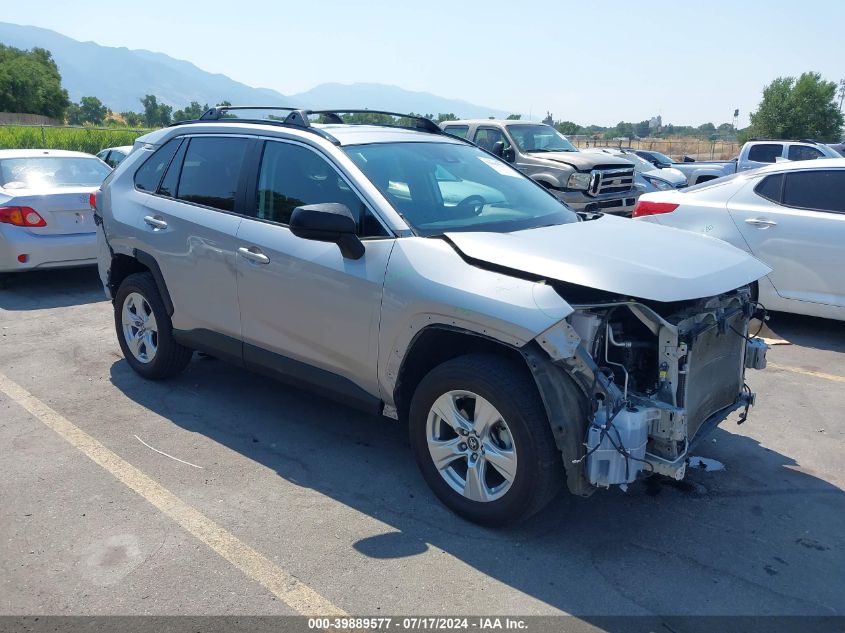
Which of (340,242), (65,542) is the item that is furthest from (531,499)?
(65,542)

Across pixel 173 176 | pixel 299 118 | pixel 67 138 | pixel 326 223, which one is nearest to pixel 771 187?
pixel 299 118

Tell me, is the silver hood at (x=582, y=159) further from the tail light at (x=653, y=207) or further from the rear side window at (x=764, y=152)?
the rear side window at (x=764, y=152)

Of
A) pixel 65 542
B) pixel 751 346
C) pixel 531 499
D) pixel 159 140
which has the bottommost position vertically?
pixel 65 542

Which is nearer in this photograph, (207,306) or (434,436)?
(434,436)

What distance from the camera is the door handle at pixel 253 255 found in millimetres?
4353

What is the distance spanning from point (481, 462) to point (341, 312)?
1114 mm

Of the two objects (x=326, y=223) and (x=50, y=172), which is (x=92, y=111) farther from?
(x=326, y=223)

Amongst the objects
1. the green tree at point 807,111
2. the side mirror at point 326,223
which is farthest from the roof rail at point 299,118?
the green tree at point 807,111

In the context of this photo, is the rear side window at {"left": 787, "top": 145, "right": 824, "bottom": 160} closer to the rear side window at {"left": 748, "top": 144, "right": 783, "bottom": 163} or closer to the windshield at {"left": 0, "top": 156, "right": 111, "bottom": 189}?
the rear side window at {"left": 748, "top": 144, "right": 783, "bottom": 163}

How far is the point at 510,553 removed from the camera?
3418 millimetres

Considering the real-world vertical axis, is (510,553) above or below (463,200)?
below

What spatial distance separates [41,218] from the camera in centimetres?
839

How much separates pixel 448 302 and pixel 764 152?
54.8 ft

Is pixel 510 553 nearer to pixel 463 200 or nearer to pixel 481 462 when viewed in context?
pixel 481 462
